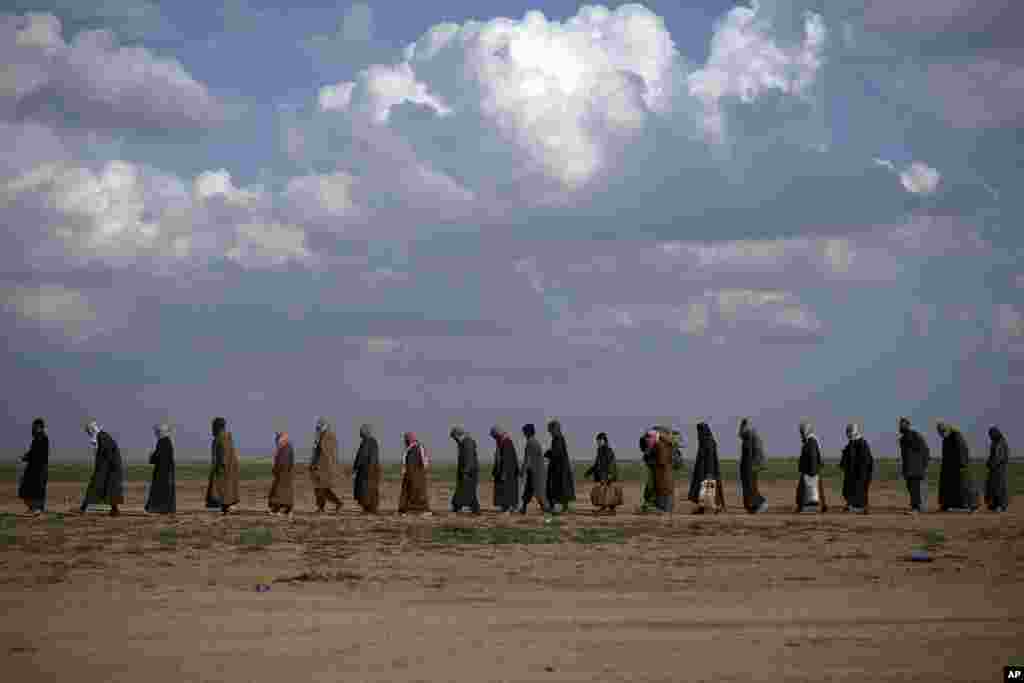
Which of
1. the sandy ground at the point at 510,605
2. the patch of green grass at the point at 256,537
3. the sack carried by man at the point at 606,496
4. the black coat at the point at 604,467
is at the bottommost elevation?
the sandy ground at the point at 510,605

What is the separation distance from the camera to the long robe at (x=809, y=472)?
93.2 ft

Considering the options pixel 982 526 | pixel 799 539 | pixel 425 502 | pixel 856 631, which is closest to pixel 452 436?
pixel 425 502

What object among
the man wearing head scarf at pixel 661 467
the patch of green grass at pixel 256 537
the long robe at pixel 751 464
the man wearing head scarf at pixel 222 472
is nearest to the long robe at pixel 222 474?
the man wearing head scarf at pixel 222 472

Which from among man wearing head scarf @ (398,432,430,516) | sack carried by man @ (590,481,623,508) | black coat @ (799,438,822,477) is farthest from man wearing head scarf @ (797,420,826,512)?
man wearing head scarf @ (398,432,430,516)

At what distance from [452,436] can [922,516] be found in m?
11.0

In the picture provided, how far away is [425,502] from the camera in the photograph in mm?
28125

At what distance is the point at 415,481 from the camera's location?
28.1 m

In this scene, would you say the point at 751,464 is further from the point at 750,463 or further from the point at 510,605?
the point at 510,605

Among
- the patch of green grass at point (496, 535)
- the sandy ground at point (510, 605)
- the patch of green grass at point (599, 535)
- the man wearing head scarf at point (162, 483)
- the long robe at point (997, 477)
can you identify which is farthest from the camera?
the long robe at point (997, 477)

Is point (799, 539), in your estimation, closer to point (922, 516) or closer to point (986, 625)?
point (922, 516)

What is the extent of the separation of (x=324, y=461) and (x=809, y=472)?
11.4 meters

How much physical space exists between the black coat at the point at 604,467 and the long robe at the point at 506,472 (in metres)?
1.82

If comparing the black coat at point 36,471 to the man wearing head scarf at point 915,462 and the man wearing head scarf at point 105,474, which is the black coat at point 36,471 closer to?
the man wearing head scarf at point 105,474

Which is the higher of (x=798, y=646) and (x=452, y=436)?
(x=452, y=436)
